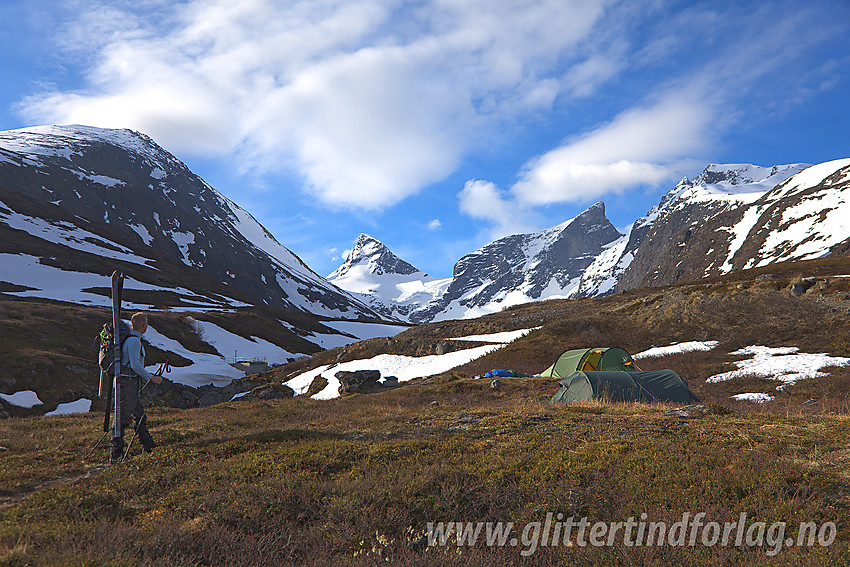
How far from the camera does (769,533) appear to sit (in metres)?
5.93

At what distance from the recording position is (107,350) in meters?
10.5

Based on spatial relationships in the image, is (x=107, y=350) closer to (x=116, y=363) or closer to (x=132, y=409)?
(x=116, y=363)

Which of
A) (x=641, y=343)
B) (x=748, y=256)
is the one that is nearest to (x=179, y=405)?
(x=641, y=343)

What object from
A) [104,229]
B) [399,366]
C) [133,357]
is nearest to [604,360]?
[399,366]

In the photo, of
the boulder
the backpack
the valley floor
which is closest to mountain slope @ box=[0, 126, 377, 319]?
the boulder

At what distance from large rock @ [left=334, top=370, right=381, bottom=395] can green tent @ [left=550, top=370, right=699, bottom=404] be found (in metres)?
19.1

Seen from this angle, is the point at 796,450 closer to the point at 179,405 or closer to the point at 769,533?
the point at 769,533

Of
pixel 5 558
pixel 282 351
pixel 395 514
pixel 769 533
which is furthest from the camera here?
pixel 282 351

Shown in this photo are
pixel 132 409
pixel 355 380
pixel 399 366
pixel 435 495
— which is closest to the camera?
pixel 435 495

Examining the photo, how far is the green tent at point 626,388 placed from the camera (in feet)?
64.7

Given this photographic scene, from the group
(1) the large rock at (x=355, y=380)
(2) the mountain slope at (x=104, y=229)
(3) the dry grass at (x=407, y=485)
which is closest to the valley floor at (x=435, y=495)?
(3) the dry grass at (x=407, y=485)

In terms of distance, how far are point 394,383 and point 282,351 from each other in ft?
160

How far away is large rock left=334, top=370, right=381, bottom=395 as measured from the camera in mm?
35931

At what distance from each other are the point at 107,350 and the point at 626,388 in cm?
1933
